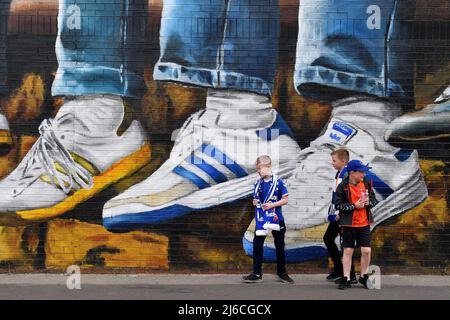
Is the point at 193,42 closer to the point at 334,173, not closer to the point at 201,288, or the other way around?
the point at 334,173

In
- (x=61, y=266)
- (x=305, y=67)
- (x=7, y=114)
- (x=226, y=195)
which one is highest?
(x=305, y=67)

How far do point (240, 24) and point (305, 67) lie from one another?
3.43ft

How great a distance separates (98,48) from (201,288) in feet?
11.7

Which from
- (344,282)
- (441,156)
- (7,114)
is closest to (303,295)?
(344,282)

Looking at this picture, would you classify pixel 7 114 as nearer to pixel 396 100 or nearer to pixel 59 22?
pixel 59 22

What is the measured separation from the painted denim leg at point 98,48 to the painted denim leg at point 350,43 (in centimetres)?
232

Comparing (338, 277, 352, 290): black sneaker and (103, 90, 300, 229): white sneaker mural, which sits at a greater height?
(103, 90, 300, 229): white sneaker mural

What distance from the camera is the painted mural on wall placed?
11.5m

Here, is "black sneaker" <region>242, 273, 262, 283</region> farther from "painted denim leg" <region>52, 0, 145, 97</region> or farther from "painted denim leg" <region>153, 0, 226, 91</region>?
"painted denim leg" <region>52, 0, 145, 97</region>

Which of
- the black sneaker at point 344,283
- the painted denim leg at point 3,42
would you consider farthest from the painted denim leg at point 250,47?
the painted denim leg at point 3,42

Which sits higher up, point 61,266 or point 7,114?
point 7,114

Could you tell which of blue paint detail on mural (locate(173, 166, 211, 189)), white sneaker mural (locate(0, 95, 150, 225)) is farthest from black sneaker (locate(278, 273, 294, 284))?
white sneaker mural (locate(0, 95, 150, 225))

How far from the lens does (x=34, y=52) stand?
11.6 metres

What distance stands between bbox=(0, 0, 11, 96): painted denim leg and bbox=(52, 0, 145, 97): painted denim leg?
0.68 m
